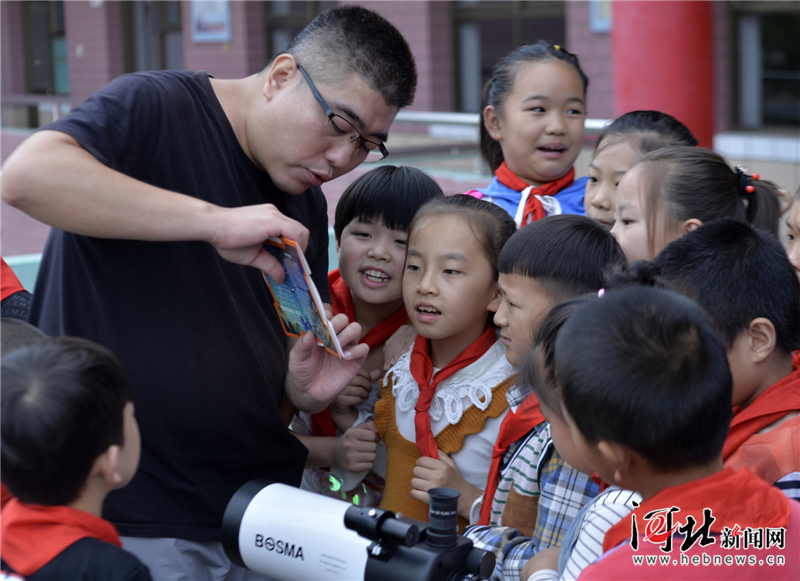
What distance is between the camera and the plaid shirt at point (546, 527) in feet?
5.14

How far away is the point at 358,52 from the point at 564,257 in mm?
669

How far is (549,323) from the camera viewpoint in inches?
60.7

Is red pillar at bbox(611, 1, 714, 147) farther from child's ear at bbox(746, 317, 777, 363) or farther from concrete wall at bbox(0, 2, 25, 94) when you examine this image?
concrete wall at bbox(0, 2, 25, 94)

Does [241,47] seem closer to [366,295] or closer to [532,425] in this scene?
[366,295]

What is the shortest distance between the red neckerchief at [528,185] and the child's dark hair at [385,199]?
377 millimetres

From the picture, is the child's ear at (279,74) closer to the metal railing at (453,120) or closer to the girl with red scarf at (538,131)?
the girl with red scarf at (538,131)

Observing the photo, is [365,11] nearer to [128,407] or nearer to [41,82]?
[128,407]

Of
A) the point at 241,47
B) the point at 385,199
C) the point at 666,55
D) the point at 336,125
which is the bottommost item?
the point at 385,199

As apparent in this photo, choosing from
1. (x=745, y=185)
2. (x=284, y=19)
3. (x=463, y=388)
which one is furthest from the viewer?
(x=284, y=19)

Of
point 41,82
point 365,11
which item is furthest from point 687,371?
point 41,82

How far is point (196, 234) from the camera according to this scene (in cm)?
150

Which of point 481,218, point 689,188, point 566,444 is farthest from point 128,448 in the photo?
point 689,188

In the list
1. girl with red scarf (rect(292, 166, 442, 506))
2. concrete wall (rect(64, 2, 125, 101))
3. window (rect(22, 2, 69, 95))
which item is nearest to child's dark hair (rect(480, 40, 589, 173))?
girl with red scarf (rect(292, 166, 442, 506))

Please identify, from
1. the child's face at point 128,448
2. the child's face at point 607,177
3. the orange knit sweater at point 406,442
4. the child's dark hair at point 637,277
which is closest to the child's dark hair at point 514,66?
the child's face at point 607,177
